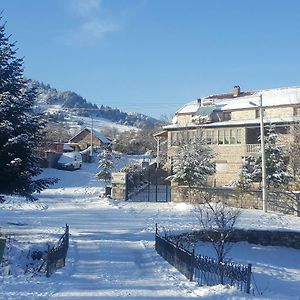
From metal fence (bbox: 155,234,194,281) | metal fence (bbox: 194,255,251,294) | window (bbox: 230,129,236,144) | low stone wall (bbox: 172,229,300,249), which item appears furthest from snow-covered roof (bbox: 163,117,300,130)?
metal fence (bbox: 194,255,251,294)

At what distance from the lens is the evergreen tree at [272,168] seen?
124ft

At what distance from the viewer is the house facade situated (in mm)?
49875

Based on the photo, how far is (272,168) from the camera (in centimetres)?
3825

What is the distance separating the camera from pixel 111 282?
14133 mm

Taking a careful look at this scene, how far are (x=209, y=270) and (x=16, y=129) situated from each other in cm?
929

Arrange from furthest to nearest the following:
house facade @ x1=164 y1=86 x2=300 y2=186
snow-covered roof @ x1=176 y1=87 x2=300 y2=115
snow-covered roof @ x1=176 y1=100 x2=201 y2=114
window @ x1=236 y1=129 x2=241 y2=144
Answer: snow-covered roof @ x1=176 y1=100 x2=201 y2=114 < snow-covered roof @ x1=176 y1=87 x2=300 y2=115 < window @ x1=236 y1=129 x2=241 y2=144 < house facade @ x1=164 y1=86 x2=300 y2=186

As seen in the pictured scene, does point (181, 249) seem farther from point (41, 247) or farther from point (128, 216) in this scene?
point (128, 216)

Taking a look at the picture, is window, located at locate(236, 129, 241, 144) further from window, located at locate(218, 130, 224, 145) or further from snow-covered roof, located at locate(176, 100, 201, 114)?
snow-covered roof, located at locate(176, 100, 201, 114)

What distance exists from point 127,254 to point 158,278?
408cm

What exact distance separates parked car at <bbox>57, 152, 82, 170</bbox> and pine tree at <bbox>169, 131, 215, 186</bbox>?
Answer: 20.8 m

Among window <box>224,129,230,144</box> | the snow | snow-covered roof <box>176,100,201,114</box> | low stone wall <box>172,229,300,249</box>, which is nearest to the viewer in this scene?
low stone wall <box>172,229,300,249</box>

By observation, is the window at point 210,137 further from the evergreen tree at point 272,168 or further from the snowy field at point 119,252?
the snowy field at point 119,252

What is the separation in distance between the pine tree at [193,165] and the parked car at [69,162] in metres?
20.8

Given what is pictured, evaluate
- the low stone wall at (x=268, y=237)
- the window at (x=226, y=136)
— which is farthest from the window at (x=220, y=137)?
the low stone wall at (x=268, y=237)
